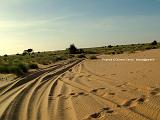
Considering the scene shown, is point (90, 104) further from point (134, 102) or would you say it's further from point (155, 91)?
point (155, 91)

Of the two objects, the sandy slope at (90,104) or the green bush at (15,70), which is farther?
the green bush at (15,70)

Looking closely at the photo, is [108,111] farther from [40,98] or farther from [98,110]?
[40,98]

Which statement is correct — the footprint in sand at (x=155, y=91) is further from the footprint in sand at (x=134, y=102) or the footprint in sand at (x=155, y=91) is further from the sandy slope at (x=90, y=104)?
the footprint in sand at (x=134, y=102)

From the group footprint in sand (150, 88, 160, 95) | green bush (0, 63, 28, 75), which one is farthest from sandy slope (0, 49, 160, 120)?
green bush (0, 63, 28, 75)

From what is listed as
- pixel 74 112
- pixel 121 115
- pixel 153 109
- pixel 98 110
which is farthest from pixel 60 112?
pixel 153 109

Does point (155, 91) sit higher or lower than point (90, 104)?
higher

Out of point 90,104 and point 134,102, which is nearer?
point 134,102

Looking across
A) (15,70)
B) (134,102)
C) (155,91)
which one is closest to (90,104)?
(134,102)

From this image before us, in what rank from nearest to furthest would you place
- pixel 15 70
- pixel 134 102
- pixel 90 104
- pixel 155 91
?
pixel 134 102 < pixel 90 104 < pixel 155 91 < pixel 15 70

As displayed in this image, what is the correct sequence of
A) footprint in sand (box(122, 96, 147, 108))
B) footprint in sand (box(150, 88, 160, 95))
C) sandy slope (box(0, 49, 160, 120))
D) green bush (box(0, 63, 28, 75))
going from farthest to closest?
green bush (box(0, 63, 28, 75)) < footprint in sand (box(150, 88, 160, 95)) < footprint in sand (box(122, 96, 147, 108)) < sandy slope (box(0, 49, 160, 120))

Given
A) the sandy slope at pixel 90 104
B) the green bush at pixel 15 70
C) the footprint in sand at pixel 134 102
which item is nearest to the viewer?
the sandy slope at pixel 90 104

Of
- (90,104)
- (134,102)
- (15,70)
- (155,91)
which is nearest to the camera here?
(134,102)

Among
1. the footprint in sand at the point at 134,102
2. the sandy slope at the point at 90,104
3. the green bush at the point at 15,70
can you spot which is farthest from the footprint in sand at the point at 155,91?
the green bush at the point at 15,70

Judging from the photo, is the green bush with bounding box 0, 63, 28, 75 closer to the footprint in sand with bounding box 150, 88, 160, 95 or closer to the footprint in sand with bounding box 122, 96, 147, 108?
the footprint in sand with bounding box 150, 88, 160, 95
